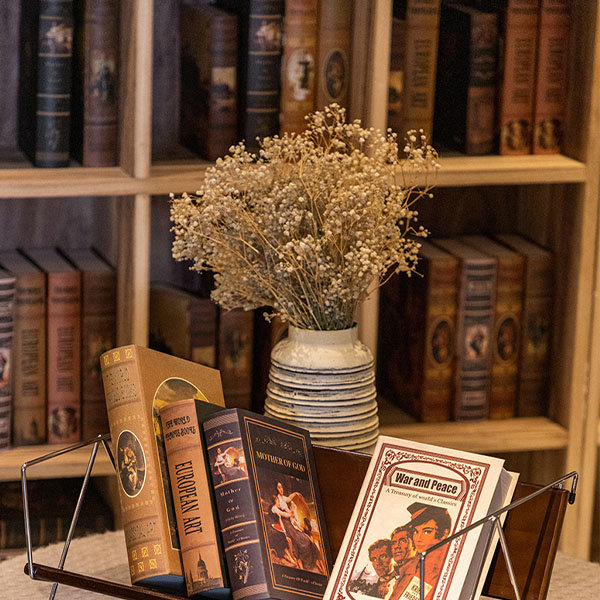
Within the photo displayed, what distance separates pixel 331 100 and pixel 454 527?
774mm

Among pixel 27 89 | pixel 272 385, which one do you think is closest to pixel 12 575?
pixel 272 385

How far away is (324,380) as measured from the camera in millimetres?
1174

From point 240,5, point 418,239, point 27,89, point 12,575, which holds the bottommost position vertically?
point 12,575

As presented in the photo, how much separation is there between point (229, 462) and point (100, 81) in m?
0.71

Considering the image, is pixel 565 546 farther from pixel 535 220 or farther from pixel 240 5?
pixel 240 5

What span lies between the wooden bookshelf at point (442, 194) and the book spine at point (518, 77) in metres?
0.03

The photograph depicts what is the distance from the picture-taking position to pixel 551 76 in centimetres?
166

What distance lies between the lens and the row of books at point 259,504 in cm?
102

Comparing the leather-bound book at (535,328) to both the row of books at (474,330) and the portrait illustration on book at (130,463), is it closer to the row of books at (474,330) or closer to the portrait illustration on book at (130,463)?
the row of books at (474,330)

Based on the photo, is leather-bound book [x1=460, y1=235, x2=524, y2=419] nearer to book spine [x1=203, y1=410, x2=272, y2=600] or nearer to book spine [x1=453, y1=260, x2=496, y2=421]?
book spine [x1=453, y1=260, x2=496, y2=421]

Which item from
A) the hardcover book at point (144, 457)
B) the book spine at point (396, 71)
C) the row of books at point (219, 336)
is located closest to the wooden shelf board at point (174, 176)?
the book spine at point (396, 71)

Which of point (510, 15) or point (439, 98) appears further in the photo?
point (439, 98)

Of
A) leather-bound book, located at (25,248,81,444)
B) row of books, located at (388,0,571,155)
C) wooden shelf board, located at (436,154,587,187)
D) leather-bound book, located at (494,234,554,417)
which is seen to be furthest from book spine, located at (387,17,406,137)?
leather-bound book, located at (25,248,81,444)

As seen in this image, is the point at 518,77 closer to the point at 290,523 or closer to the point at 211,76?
the point at 211,76
